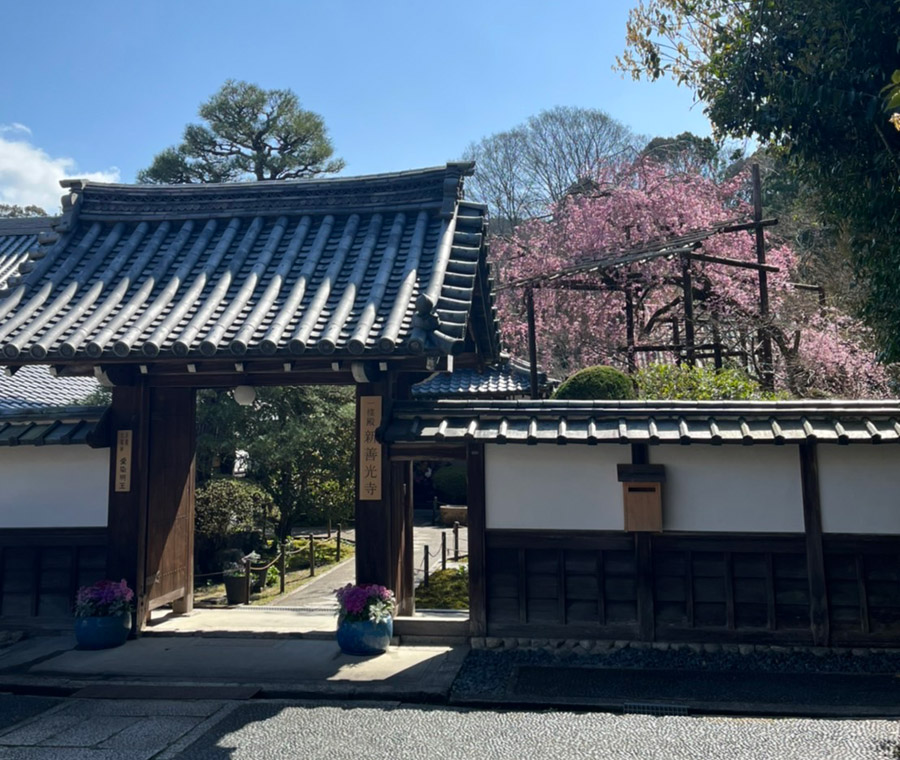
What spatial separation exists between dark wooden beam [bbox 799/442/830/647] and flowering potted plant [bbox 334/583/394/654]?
4.72 m

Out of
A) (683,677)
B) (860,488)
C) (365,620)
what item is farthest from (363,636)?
(860,488)

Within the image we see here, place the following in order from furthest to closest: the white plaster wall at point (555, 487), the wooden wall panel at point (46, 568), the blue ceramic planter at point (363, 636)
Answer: the wooden wall panel at point (46, 568) < the white plaster wall at point (555, 487) < the blue ceramic planter at point (363, 636)

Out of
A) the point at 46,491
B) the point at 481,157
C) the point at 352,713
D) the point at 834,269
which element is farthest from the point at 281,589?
the point at 481,157

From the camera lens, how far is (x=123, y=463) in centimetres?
874

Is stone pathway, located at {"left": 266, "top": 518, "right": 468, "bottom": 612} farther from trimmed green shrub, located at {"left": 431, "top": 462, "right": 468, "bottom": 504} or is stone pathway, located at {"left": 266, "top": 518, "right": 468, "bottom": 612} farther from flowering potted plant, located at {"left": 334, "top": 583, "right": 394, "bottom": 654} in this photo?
trimmed green shrub, located at {"left": 431, "top": 462, "right": 468, "bottom": 504}

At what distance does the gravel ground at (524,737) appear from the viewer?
5.26 m

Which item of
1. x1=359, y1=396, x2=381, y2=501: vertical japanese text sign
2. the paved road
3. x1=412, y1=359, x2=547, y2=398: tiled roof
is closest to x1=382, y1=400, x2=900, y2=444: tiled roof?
x1=359, y1=396, x2=381, y2=501: vertical japanese text sign

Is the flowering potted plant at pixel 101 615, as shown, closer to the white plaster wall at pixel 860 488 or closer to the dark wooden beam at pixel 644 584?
the dark wooden beam at pixel 644 584

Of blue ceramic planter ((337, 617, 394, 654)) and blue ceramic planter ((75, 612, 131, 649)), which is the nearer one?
blue ceramic planter ((337, 617, 394, 654))

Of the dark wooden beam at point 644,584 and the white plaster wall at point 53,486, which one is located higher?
the white plaster wall at point 53,486

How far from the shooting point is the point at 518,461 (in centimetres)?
812

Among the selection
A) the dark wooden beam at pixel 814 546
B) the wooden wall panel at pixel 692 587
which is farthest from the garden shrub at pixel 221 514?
the dark wooden beam at pixel 814 546

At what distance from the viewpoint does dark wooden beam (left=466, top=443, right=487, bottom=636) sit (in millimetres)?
8000

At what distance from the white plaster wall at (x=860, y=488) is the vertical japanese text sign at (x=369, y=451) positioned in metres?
5.06
